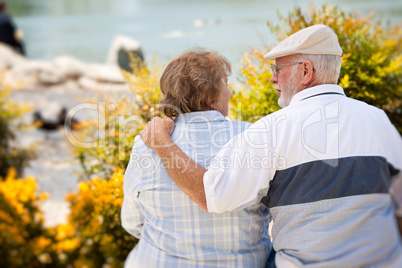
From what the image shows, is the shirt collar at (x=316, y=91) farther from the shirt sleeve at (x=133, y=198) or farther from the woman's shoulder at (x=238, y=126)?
the shirt sleeve at (x=133, y=198)

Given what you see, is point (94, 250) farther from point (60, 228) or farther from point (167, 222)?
point (167, 222)

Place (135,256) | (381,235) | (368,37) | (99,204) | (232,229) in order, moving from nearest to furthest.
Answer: (381,235)
(232,229)
(135,256)
(99,204)
(368,37)

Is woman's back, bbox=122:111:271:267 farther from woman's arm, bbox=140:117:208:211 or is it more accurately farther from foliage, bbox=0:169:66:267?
foliage, bbox=0:169:66:267

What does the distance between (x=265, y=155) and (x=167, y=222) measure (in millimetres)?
473

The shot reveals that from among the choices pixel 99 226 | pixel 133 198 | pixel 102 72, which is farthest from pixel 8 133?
pixel 102 72

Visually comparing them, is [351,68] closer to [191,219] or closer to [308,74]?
[308,74]

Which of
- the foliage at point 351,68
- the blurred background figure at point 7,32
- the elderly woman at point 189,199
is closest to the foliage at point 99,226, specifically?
the elderly woman at point 189,199

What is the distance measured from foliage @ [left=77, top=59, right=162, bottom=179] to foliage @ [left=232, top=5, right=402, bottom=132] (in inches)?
21.8

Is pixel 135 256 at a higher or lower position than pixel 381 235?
lower

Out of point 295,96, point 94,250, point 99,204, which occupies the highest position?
point 295,96

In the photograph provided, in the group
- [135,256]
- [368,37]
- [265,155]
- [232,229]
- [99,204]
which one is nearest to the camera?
[265,155]

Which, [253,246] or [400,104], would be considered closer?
[253,246]

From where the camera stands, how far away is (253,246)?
66.4 inches

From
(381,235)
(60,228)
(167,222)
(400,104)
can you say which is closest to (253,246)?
(167,222)
